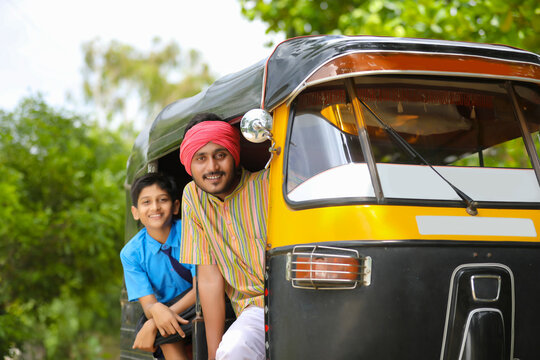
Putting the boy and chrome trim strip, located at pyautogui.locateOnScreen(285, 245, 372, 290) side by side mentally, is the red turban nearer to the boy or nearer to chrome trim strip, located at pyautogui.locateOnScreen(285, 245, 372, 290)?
the boy

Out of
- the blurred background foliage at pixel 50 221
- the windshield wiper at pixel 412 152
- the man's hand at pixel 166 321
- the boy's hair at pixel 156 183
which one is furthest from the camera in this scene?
the blurred background foliage at pixel 50 221

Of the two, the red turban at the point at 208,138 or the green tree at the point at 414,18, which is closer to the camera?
the red turban at the point at 208,138

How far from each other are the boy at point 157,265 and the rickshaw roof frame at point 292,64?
36cm

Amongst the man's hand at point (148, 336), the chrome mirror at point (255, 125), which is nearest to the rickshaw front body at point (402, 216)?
the chrome mirror at point (255, 125)

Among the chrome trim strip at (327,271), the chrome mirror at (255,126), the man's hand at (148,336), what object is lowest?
the man's hand at (148,336)

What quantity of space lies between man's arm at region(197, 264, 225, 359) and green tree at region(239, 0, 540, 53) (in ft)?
10.6

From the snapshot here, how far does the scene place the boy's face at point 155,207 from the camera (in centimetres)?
419

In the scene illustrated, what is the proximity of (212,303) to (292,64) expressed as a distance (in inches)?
57.1

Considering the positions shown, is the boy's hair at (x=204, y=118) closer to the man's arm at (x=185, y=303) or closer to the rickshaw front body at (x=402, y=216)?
the rickshaw front body at (x=402, y=216)

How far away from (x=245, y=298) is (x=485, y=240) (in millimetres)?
1417

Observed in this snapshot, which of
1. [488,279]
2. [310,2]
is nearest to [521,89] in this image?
[488,279]

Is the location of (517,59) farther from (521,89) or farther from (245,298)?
(245,298)

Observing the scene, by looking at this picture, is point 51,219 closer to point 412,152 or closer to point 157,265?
point 157,265

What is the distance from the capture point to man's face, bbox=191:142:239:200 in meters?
3.46
